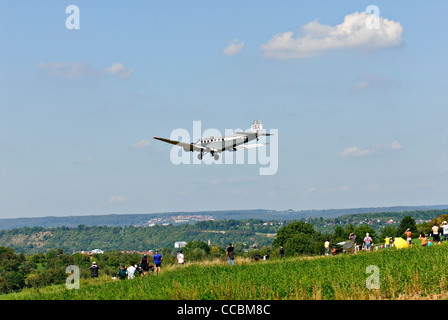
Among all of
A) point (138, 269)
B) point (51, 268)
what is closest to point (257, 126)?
point (138, 269)

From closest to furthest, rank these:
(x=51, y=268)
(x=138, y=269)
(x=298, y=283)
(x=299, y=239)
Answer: (x=298, y=283) < (x=138, y=269) < (x=299, y=239) < (x=51, y=268)

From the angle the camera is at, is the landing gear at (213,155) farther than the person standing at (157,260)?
Yes

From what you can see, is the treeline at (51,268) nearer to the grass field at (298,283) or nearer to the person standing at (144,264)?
the person standing at (144,264)

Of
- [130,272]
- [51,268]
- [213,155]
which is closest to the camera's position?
[130,272]

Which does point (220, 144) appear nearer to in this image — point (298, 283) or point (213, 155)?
point (213, 155)

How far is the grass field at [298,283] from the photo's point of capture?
25469 millimetres

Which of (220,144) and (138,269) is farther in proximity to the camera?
(220,144)

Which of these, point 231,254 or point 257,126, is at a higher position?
point 257,126

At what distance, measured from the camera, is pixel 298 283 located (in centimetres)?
2861

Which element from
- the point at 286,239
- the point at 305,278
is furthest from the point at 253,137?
the point at 286,239

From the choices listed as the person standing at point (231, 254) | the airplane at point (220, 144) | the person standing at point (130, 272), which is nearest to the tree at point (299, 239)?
the airplane at point (220, 144)

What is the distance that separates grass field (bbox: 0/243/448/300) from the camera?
1003 inches
